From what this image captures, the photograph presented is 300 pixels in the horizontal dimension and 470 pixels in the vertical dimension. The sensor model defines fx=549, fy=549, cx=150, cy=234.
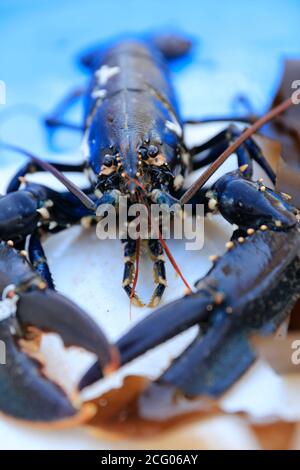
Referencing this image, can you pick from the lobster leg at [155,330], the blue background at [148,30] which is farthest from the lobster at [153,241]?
the blue background at [148,30]

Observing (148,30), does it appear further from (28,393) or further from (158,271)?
(28,393)

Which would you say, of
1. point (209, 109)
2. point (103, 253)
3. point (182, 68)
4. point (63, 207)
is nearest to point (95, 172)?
point (63, 207)

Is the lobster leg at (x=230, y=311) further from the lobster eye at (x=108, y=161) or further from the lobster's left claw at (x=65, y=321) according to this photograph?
the lobster eye at (x=108, y=161)

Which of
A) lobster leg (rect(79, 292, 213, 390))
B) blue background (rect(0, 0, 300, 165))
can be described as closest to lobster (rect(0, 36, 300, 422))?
lobster leg (rect(79, 292, 213, 390))

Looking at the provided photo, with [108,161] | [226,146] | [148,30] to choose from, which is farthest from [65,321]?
[148,30]

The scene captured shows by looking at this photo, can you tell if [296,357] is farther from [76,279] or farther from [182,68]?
[182,68]

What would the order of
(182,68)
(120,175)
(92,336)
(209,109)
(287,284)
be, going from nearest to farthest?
(92,336), (287,284), (120,175), (209,109), (182,68)
